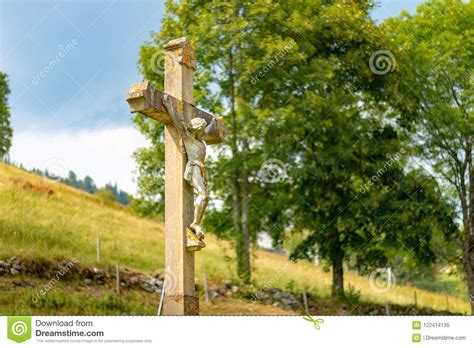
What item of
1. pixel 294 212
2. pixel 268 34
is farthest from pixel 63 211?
pixel 268 34

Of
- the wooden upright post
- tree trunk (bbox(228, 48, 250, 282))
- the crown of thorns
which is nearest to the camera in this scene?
the wooden upright post

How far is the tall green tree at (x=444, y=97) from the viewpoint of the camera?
2275 centimetres

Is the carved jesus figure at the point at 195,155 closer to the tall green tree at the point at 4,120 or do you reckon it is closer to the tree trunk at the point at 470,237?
the tree trunk at the point at 470,237

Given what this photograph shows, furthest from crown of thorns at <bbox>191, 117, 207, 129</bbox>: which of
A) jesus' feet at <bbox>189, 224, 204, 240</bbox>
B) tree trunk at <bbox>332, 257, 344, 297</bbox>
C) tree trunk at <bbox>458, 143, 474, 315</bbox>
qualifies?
tree trunk at <bbox>458, 143, 474, 315</bbox>

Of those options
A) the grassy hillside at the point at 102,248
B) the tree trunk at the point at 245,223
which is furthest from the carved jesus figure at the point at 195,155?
the tree trunk at the point at 245,223

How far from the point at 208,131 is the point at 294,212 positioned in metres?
14.0

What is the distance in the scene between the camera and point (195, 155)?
8891 mm

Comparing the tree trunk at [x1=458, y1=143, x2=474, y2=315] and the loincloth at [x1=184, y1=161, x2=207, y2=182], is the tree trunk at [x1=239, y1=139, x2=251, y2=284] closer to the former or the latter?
the tree trunk at [x1=458, y1=143, x2=474, y2=315]

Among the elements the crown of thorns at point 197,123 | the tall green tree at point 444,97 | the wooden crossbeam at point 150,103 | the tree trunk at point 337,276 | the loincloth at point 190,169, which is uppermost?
the tall green tree at point 444,97

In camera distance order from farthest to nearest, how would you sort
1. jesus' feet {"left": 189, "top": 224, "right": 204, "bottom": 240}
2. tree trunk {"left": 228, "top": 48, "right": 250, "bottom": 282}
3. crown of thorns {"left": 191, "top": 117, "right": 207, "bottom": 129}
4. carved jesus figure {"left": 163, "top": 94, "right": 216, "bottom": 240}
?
1. tree trunk {"left": 228, "top": 48, "right": 250, "bottom": 282}
2. crown of thorns {"left": 191, "top": 117, "right": 207, "bottom": 129}
3. carved jesus figure {"left": 163, "top": 94, "right": 216, "bottom": 240}
4. jesus' feet {"left": 189, "top": 224, "right": 204, "bottom": 240}

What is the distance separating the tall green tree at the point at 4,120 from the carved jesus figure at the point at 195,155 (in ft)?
96.7

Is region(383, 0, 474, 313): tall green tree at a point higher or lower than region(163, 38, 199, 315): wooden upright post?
higher

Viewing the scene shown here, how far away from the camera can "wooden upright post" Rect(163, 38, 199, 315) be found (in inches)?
330

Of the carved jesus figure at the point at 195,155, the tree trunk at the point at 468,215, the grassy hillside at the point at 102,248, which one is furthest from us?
the tree trunk at the point at 468,215
